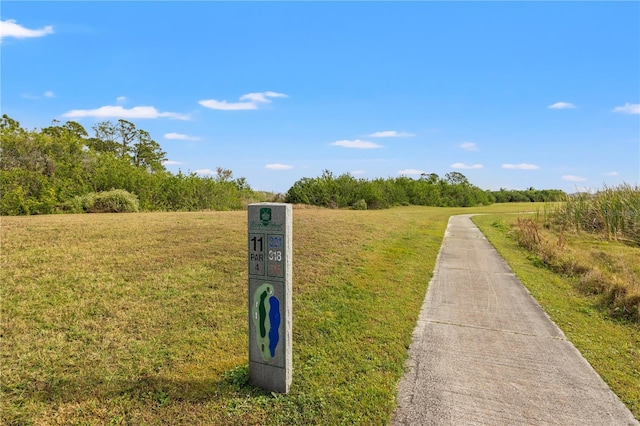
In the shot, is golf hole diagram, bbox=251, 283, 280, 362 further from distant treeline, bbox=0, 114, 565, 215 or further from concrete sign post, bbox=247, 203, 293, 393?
distant treeline, bbox=0, 114, 565, 215

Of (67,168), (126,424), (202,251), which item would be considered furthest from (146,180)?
(126,424)

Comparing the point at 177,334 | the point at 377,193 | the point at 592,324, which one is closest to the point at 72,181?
the point at 177,334

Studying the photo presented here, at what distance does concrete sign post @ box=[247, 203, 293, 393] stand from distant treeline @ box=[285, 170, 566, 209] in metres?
18.6

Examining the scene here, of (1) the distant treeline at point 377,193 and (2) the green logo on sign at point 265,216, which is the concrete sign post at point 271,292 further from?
(1) the distant treeline at point 377,193

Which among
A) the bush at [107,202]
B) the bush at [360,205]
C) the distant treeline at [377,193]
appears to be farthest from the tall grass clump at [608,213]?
the bush at [107,202]

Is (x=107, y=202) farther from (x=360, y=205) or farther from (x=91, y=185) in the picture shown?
(x=360, y=205)

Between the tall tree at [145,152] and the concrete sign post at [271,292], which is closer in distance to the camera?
the concrete sign post at [271,292]

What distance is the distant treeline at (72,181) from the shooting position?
1631cm

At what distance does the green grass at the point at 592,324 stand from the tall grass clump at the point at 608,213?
3883 millimetres

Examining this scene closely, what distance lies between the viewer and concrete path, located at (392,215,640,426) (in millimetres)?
2758

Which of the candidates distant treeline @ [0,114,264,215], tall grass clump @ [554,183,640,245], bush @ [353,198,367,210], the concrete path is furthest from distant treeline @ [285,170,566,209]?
the concrete path

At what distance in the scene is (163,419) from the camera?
8.61ft

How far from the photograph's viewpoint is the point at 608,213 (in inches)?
502

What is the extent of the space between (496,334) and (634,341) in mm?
1622
